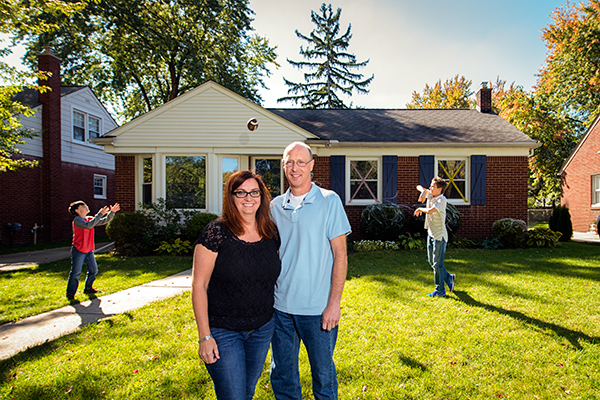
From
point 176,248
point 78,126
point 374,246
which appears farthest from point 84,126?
point 374,246

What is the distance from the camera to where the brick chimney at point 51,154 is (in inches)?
580

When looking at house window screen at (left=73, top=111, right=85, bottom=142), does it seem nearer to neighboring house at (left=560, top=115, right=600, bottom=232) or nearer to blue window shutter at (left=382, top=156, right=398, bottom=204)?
blue window shutter at (left=382, top=156, right=398, bottom=204)

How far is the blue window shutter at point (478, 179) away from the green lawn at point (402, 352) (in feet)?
20.9

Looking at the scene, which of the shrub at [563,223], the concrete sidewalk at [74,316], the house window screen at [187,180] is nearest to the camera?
the concrete sidewalk at [74,316]

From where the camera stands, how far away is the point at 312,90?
103ft

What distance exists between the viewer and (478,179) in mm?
11820

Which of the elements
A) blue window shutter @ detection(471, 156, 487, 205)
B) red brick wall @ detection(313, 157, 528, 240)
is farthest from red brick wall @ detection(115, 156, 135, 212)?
blue window shutter @ detection(471, 156, 487, 205)

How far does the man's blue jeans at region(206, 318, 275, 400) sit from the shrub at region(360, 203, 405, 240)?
8934mm

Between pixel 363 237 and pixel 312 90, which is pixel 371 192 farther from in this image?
pixel 312 90

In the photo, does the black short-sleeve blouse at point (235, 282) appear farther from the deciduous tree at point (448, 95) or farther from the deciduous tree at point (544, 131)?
the deciduous tree at point (448, 95)

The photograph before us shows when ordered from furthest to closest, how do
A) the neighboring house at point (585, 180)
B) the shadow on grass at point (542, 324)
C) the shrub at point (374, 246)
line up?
the neighboring house at point (585, 180) < the shrub at point (374, 246) < the shadow on grass at point (542, 324)

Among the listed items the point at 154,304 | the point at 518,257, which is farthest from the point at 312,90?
the point at 154,304

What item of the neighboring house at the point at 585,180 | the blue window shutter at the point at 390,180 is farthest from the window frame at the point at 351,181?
the neighboring house at the point at 585,180

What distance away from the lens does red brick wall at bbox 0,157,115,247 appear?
1362 cm
